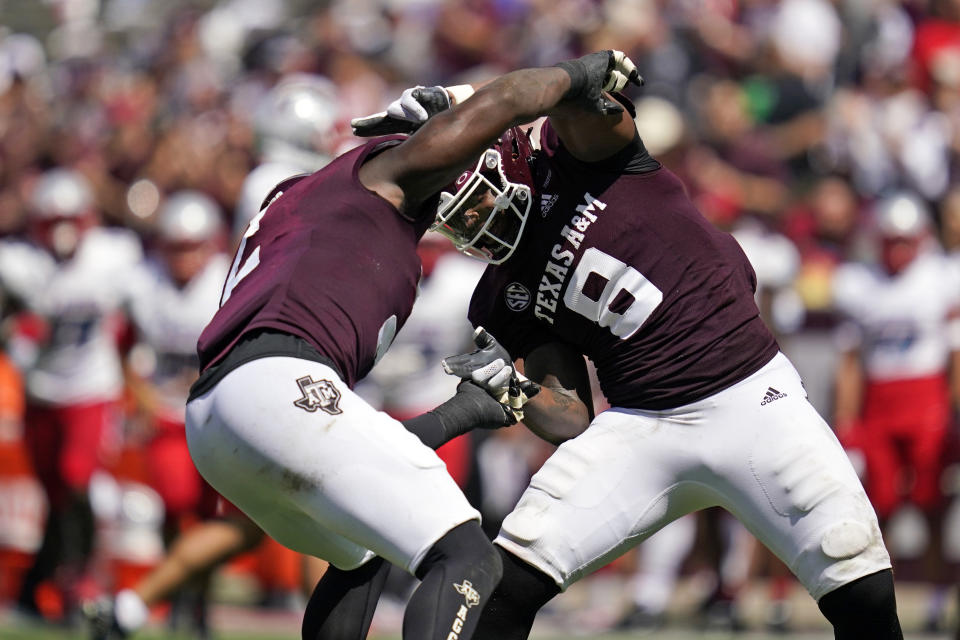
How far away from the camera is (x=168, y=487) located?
6.87 metres

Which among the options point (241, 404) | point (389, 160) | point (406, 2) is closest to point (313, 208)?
point (389, 160)

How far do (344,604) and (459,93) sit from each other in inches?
56.8

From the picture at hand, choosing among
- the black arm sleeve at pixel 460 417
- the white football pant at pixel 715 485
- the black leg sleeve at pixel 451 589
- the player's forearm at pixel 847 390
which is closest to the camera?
the black leg sleeve at pixel 451 589

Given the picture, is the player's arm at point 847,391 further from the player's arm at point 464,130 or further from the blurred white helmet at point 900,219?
the player's arm at point 464,130

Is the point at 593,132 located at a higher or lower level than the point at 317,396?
higher

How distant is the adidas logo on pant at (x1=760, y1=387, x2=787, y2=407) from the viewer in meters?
4.03

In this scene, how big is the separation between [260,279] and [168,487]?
357cm

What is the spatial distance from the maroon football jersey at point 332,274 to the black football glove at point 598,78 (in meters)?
0.48

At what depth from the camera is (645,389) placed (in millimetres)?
4125

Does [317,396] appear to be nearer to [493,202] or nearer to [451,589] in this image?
[451,589]

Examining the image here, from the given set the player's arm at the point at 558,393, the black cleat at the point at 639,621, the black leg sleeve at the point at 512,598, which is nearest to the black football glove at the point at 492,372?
the player's arm at the point at 558,393

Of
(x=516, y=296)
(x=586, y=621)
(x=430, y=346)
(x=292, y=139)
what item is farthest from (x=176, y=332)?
(x=516, y=296)

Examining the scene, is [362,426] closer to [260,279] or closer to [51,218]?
[260,279]

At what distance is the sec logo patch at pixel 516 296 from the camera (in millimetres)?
4254
